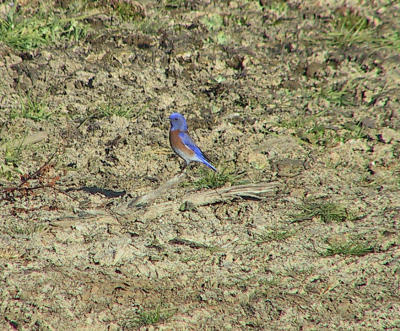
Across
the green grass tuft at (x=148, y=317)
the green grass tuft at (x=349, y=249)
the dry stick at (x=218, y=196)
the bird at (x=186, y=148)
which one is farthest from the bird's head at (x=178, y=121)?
the green grass tuft at (x=148, y=317)

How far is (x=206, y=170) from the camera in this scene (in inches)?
175

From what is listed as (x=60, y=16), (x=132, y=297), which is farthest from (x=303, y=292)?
(x=60, y=16)

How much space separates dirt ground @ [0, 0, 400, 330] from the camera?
3.15 m

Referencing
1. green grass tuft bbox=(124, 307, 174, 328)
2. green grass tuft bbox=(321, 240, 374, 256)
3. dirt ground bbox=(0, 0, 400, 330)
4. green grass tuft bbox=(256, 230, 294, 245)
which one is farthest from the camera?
green grass tuft bbox=(256, 230, 294, 245)

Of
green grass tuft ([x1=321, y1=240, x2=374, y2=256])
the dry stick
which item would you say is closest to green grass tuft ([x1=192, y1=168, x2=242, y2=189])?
the dry stick

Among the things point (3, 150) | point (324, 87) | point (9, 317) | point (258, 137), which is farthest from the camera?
point (324, 87)

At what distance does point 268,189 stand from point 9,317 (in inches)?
76.9

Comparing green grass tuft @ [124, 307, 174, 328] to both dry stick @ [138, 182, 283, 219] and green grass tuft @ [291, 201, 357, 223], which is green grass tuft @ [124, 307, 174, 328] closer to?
dry stick @ [138, 182, 283, 219]

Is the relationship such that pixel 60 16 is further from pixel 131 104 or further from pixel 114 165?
pixel 114 165

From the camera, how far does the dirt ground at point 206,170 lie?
315cm

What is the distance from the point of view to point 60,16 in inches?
226

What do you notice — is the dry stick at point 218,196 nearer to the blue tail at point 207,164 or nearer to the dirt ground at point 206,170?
the dirt ground at point 206,170

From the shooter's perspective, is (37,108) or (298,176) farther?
(37,108)

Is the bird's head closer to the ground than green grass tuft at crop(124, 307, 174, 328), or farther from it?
farther from it
